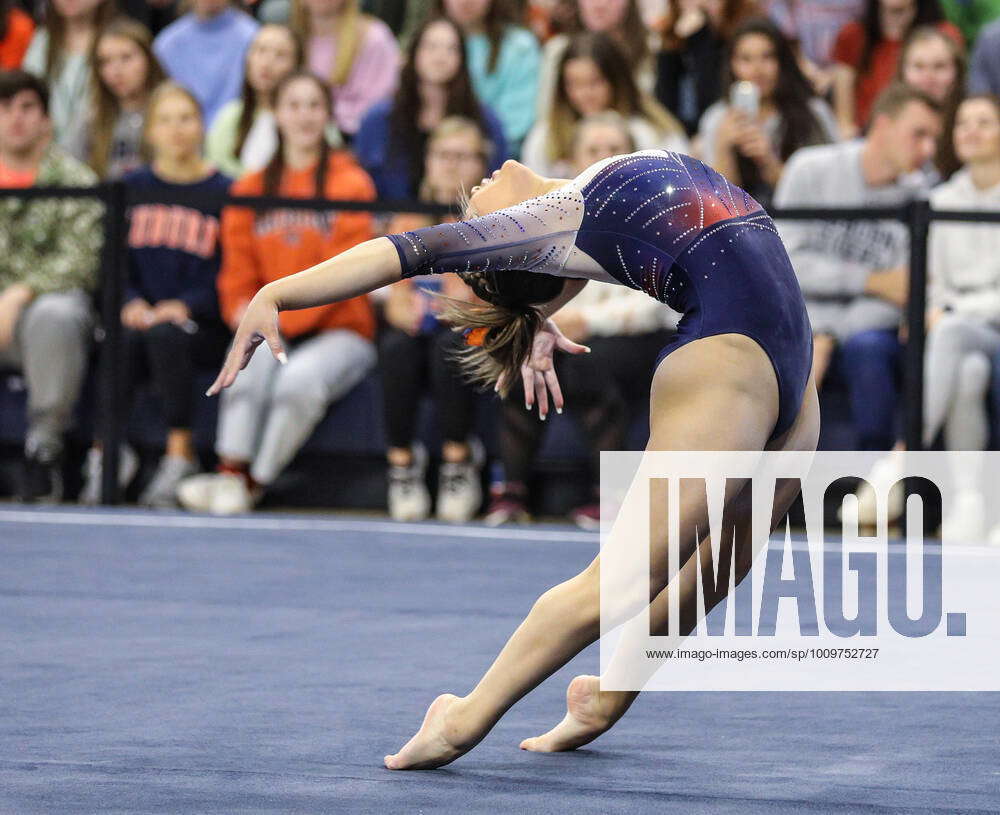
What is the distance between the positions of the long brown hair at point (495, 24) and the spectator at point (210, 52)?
102 centimetres

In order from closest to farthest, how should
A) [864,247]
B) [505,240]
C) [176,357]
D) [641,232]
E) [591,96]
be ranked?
[505,240]
[641,232]
[864,247]
[176,357]
[591,96]

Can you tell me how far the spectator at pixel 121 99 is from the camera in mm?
8031

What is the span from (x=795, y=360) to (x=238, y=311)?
4310 millimetres

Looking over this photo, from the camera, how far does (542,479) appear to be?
273 inches

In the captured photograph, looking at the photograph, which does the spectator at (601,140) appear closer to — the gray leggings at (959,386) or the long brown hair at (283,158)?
the long brown hair at (283,158)

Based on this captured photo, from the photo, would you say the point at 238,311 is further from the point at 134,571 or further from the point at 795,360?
the point at 795,360

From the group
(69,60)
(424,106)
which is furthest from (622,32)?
(69,60)

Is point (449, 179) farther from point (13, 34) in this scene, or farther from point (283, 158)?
point (13, 34)

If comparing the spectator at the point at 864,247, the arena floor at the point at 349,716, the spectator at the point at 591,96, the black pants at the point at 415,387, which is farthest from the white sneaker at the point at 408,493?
the spectator at the point at 864,247

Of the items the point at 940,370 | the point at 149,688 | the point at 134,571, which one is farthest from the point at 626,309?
the point at 149,688

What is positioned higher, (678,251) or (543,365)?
(678,251)

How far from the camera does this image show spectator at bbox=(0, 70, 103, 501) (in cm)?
713

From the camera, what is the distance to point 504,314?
3186 mm

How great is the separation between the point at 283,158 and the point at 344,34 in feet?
3.90
